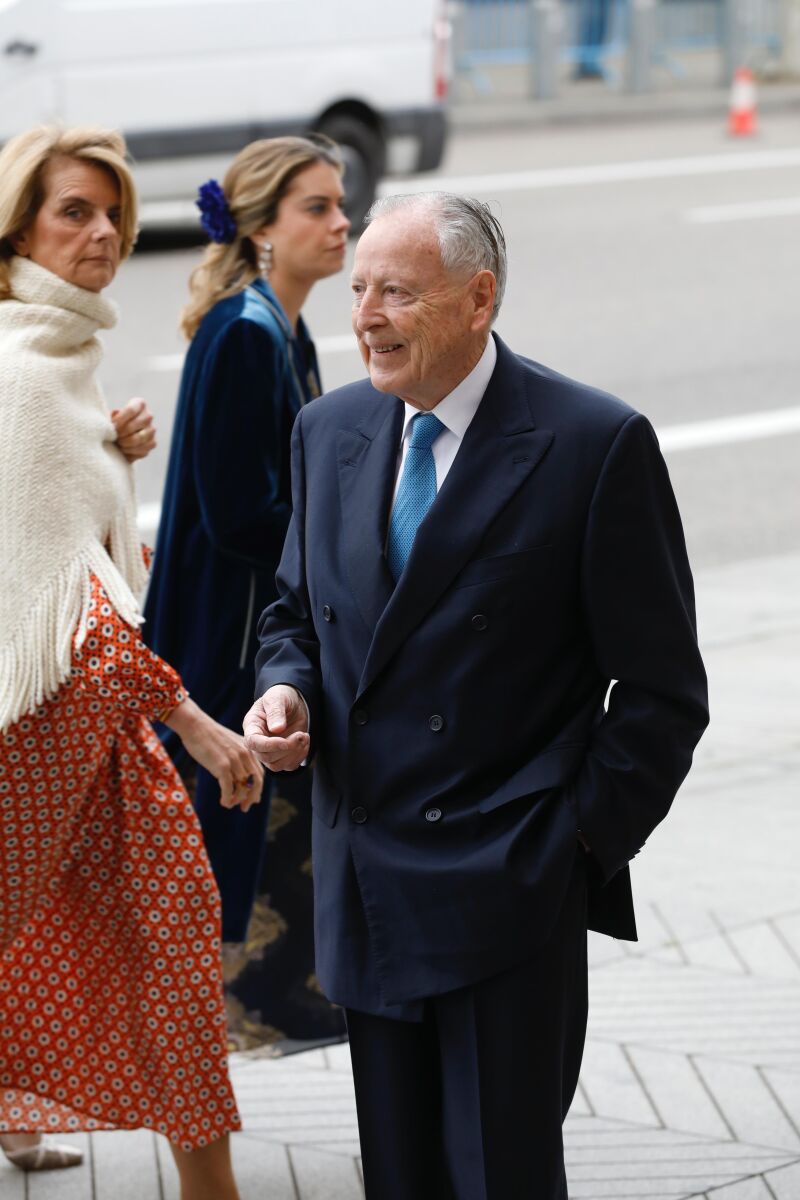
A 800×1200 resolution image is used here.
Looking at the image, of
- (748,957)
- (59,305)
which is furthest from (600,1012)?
(59,305)

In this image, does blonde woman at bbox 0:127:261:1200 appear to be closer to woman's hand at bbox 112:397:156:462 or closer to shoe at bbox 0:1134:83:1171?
woman's hand at bbox 112:397:156:462

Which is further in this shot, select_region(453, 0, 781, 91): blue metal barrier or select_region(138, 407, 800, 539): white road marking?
select_region(453, 0, 781, 91): blue metal barrier

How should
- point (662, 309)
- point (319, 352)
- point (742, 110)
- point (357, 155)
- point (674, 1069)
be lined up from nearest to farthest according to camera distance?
point (674, 1069) → point (319, 352) → point (662, 309) → point (357, 155) → point (742, 110)

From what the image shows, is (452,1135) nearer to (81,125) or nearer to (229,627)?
(229,627)

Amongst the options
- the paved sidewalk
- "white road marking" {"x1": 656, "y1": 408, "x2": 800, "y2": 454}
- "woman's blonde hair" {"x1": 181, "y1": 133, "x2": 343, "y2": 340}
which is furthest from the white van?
"woman's blonde hair" {"x1": 181, "y1": 133, "x2": 343, "y2": 340}

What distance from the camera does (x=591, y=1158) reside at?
362 centimetres

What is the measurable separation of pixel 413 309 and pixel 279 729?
595 mm

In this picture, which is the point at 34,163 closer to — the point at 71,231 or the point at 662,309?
the point at 71,231

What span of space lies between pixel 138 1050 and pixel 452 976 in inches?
38.5

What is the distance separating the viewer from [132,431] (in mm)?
3480

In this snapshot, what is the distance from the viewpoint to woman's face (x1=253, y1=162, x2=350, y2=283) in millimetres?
4012

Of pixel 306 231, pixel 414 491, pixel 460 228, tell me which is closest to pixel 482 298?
pixel 460 228

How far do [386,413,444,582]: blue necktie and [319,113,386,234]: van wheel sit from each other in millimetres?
11448

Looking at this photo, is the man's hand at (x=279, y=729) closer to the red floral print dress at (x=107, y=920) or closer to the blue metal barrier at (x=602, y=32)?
the red floral print dress at (x=107, y=920)
